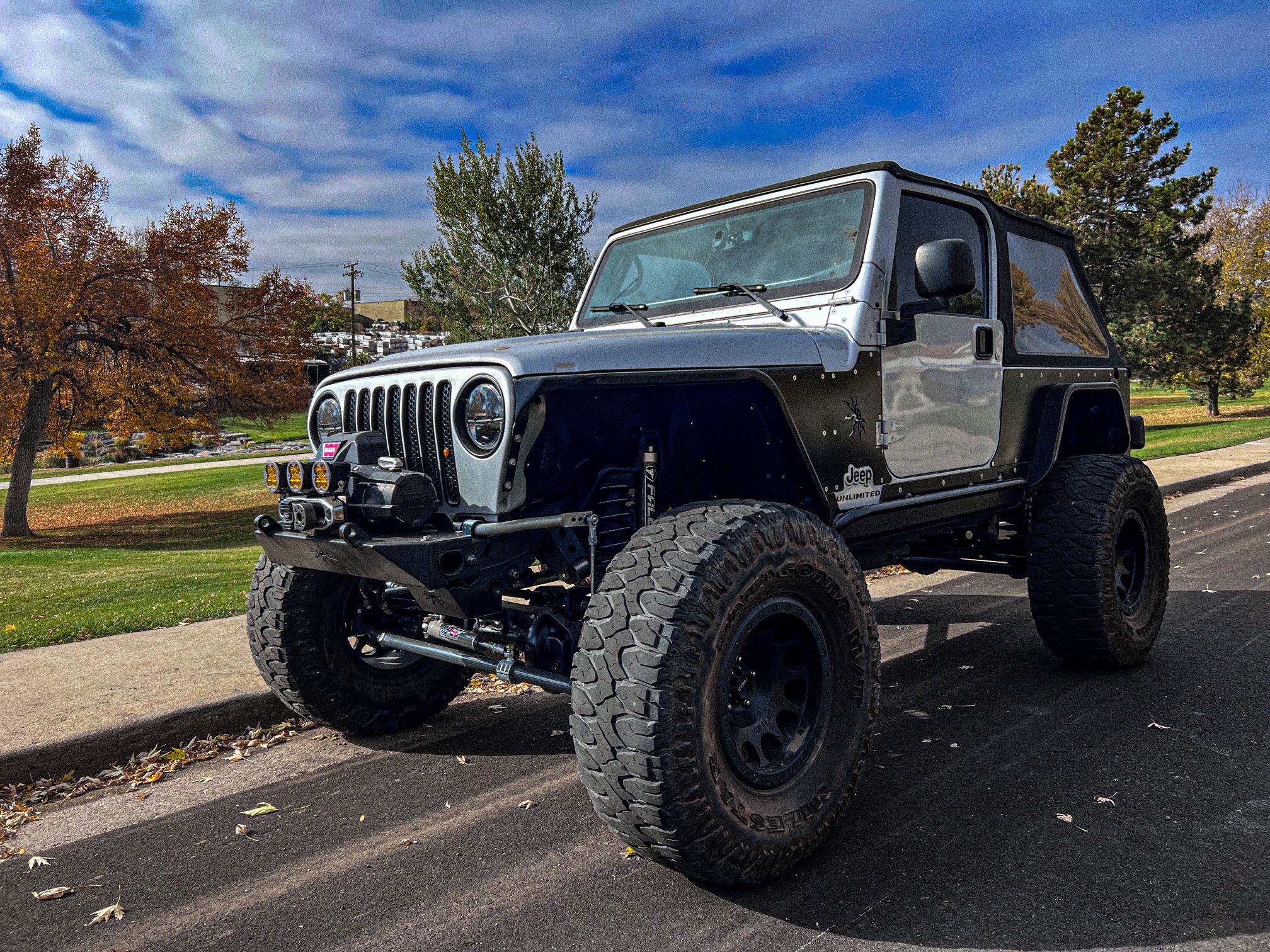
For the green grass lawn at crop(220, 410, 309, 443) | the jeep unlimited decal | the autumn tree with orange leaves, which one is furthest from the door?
the green grass lawn at crop(220, 410, 309, 443)

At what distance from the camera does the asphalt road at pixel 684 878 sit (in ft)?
8.47

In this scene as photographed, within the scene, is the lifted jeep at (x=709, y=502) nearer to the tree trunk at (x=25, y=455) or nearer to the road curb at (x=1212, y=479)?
the road curb at (x=1212, y=479)

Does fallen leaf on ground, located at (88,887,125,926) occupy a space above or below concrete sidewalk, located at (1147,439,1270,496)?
below

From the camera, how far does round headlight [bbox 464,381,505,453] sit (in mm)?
2908

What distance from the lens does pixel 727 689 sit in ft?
9.07

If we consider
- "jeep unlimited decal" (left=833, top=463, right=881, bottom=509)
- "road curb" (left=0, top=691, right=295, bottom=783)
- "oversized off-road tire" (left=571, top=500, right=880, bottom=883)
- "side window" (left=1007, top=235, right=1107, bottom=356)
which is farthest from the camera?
"side window" (left=1007, top=235, right=1107, bottom=356)

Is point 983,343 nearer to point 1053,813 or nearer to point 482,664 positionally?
point 1053,813

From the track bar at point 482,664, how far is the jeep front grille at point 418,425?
0.60m

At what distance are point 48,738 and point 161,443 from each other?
54.1 feet

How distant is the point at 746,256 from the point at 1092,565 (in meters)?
2.30

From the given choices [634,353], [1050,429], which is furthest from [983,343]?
[634,353]

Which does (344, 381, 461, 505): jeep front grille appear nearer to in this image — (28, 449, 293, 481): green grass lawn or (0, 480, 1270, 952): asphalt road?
(0, 480, 1270, 952): asphalt road

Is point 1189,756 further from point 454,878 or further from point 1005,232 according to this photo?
point 454,878

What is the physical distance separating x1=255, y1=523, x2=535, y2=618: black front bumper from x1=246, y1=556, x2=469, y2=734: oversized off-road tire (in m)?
0.57
